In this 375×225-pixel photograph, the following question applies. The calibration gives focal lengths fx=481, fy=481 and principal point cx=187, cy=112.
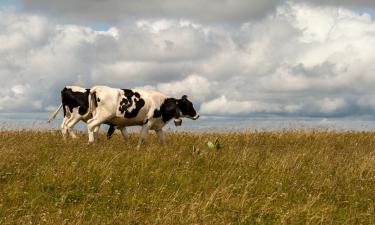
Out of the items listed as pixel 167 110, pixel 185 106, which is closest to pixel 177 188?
pixel 167 110

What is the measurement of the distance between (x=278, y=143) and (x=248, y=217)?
10.8 m

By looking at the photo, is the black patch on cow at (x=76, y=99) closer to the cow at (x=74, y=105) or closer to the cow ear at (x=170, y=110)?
the cow at (x=74, y=105)

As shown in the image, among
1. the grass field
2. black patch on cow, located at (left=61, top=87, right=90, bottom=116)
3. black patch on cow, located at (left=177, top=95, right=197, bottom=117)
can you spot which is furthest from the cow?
the grass field

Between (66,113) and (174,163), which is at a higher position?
(66,113)

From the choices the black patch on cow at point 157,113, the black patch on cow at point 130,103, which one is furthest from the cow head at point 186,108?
the black patch on cow at point 130,103

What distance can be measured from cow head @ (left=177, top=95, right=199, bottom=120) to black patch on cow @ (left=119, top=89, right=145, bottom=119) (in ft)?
7.21

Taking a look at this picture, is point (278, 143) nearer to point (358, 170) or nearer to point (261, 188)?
point (358, 170)

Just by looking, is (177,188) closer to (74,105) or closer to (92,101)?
(92,101)

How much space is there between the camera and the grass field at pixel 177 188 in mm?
7199

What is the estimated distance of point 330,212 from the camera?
7746mm

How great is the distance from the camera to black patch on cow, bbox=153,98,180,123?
16.4 m

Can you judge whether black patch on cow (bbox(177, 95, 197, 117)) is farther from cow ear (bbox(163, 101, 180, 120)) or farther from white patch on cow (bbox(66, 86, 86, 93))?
white patch on cow (bbox(66, 86, 86, 93))

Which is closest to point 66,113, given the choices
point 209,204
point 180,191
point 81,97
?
point 81,97

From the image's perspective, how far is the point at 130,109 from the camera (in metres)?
15.7
